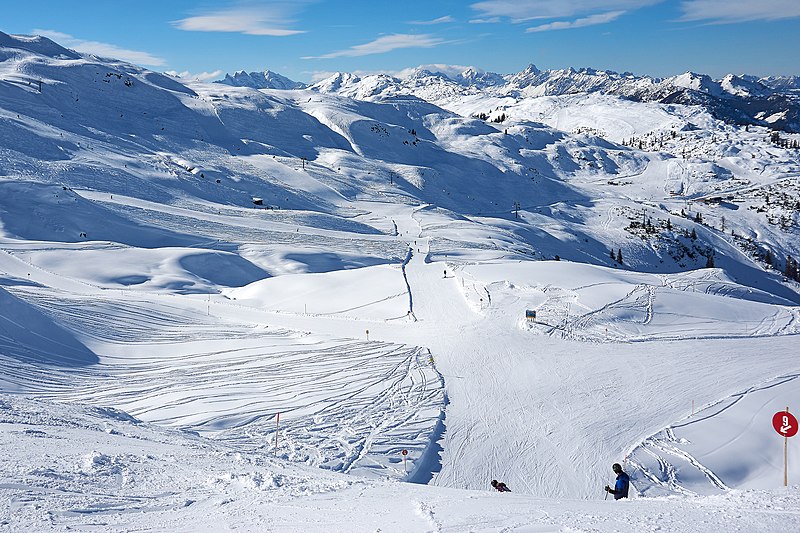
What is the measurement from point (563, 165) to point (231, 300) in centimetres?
16456

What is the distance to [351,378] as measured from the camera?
86.0 ft

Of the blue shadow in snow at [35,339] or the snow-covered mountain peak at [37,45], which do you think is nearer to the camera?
the blue shadow in snow at [35,339]

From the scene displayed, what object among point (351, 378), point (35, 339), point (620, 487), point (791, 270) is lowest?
point (791, 270)

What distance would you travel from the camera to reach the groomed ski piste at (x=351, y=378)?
11203mm

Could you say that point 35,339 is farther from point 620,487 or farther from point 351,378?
point 620,487

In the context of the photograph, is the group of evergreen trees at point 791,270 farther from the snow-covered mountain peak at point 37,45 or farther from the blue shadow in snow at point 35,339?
the snow-covered mountain peak at point 37,45

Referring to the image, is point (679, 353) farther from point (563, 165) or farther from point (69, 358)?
point (563, 165)

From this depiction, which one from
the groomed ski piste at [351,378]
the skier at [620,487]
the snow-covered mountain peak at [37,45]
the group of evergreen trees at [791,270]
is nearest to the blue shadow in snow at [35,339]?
the groomed ski piste at [351,378]

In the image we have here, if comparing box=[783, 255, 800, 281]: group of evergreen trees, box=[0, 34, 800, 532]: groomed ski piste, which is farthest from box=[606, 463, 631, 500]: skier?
box=[783, 255, 800, 281]: group of evergreen trees

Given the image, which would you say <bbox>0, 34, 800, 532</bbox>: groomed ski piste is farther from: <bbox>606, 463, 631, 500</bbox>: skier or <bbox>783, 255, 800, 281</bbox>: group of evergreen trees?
<bbox>783, 255, 800, 281</bbox>: group of evergreen trees

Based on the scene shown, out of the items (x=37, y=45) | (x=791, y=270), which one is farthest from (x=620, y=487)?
(x=37, y=45)

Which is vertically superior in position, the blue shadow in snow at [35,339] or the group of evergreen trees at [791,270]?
the blue shadow in snow at [35,339]

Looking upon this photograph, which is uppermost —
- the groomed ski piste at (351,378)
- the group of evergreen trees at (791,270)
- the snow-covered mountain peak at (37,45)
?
the snow-covered mountain peak at (37,45)

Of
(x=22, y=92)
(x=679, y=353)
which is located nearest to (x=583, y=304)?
(x=679, y=353)
